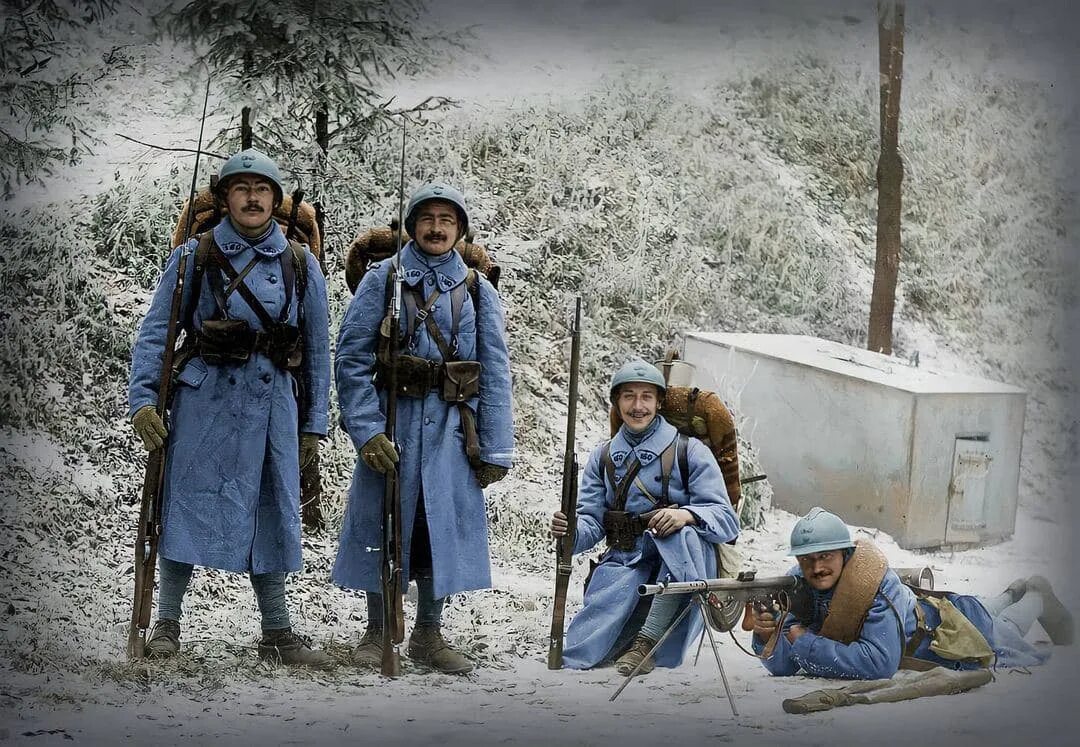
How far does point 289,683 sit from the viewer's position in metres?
6.53

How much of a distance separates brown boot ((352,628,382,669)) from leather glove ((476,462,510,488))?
32.5 inches

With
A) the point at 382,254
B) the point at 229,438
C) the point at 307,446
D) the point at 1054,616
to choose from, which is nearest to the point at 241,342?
the point at 229,438

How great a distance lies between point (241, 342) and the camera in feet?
21.1

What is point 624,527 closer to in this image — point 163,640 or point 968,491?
point 968,491

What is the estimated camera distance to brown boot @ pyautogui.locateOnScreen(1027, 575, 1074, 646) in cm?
724

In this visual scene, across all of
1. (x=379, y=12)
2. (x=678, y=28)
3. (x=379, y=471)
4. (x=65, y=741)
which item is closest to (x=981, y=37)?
(x=678, y=28)

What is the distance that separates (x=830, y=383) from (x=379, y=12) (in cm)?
288

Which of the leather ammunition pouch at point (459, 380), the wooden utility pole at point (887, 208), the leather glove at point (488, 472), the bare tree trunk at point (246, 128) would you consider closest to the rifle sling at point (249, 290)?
the leather ammunition pouch at point (459, 380)

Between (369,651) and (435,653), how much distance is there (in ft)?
0.98

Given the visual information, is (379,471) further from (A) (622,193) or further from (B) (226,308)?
(A) (622,193)

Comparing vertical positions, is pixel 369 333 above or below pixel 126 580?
above

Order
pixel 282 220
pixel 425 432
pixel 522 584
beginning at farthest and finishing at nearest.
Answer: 1. pixel 522 584
2. pixel 282 220
3. pixel 425 432

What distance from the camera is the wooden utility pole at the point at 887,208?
7453 mm

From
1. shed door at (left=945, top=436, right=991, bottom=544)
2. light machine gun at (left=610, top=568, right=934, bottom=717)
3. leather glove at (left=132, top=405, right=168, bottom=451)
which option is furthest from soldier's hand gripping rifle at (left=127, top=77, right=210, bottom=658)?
shed door at (left=945, top=436, right=991, bottom=544)
